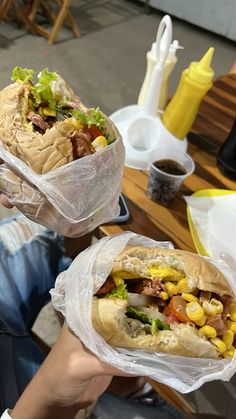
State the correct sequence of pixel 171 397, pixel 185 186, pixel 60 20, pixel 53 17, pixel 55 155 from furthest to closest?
pixel 53 17 < pixel 60 20 < pixel 185 186 < pixel 171 397 < pixel 55 155

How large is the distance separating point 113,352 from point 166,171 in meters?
0.60

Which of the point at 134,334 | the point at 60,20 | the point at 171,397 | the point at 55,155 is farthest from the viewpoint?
the point at 60,20

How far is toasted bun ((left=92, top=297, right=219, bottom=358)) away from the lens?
27.5 inches

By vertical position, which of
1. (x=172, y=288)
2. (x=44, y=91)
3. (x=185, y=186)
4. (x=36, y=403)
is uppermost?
(x=44, y=91)

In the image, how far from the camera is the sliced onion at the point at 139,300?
2.48ft

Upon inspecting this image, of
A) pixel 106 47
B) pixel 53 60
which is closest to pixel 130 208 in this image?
pixel 53 60

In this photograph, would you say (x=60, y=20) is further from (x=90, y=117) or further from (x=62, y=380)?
(x=62, y=380)

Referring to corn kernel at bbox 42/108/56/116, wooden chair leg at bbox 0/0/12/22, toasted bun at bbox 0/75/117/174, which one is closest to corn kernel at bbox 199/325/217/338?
toasted bun at bbox 0/75/117/174

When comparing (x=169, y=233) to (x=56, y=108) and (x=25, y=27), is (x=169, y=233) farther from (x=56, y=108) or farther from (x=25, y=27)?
(x=25, y=27)

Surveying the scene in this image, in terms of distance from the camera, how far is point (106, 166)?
0.95 m

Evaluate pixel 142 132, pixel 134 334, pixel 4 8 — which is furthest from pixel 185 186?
pixel 4 8

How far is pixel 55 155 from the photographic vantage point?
2.88 ft

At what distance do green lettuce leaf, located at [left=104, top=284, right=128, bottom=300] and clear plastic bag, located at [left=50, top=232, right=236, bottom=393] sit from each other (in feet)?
0.09

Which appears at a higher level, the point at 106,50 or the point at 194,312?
the point at 194,312
